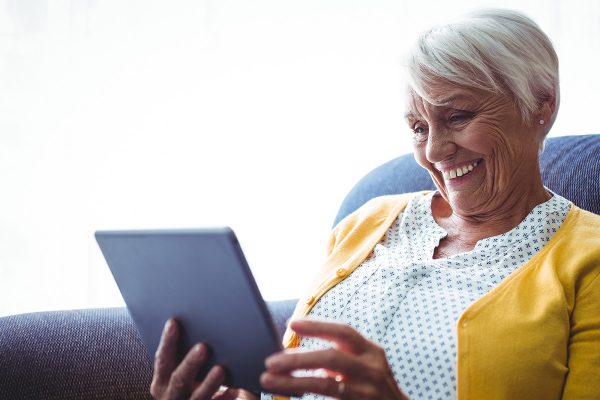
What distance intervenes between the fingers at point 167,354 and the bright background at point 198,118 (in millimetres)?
995

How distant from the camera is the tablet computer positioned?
2.37 ft

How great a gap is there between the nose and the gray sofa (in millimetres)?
254

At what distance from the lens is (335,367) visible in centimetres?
70

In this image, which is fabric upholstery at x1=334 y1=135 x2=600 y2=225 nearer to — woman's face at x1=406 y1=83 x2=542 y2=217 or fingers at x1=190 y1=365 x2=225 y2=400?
woman's face at x1=406 y1=83 x2=542 y2=217

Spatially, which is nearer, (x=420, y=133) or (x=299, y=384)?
(x=299, y=384)

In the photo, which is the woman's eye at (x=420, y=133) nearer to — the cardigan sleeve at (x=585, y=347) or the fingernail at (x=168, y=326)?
→ the cardigan sleeve at (x=585, y=347)

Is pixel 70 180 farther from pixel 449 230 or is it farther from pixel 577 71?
pixel 577 71

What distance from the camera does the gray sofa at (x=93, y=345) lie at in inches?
42.1

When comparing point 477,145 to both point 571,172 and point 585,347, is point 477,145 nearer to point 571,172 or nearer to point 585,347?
point 571,172

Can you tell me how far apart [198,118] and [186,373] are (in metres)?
1.14

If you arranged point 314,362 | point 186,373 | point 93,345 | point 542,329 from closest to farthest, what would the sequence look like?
point 314,362 → point 186,373 → point 542,329 → point 93,345

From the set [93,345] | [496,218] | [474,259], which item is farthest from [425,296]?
[93,345]

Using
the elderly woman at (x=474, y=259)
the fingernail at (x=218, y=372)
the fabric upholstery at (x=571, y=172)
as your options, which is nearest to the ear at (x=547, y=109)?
the elderly woman at (x=474, y=259)

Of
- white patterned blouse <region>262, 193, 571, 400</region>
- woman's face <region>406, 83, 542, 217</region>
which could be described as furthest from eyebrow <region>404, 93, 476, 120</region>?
white patterned blouse <region>262, 193, 571, 400</region>
